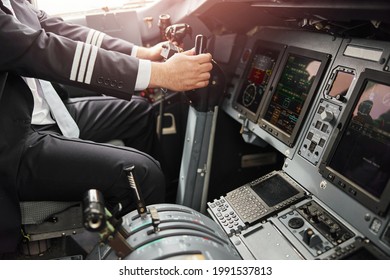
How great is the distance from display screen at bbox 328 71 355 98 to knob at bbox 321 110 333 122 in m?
0.09

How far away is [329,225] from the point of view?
1.33 meters

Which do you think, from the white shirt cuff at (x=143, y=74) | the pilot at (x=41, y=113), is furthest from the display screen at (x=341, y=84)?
the white shirt cuff at (x=143, y=74)

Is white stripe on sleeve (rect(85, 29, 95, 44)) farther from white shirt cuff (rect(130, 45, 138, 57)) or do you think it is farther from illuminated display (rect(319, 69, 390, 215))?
illuminated display (rect(319, 69, 390, 215))

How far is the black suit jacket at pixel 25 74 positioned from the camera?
1.38 m

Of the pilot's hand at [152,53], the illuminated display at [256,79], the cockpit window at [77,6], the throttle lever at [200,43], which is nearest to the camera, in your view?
the throttle lever at [200,43]

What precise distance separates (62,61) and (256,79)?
1081mm

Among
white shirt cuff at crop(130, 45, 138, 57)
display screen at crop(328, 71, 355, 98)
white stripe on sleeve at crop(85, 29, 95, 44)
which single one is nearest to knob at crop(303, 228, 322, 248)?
display screen at crop(328, 71, 355, 98)

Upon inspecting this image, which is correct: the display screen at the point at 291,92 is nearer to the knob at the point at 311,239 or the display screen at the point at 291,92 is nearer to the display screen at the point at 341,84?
the display screen at the point at 341,84

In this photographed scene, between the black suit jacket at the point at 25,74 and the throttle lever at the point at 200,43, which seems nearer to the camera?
the black suit jacket at the point at 25,74

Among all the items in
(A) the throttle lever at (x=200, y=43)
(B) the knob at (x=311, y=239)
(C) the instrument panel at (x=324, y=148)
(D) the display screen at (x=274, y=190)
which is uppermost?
(A) the throttle lever at (x=200, y=43)

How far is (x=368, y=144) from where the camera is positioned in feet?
4.29

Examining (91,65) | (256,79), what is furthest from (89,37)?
(256,79)

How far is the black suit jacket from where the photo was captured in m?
1.38

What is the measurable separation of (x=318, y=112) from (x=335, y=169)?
290 millimetres
